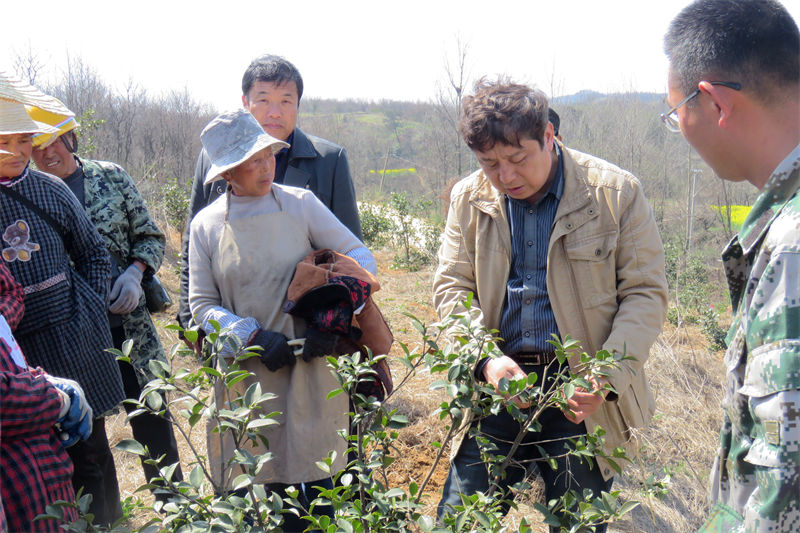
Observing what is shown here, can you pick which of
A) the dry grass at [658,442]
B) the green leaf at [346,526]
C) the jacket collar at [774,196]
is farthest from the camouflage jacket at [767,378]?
the dry grass at [658,442]

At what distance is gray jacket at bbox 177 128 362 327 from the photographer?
8.68 ft

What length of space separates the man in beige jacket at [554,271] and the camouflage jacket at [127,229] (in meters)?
1.51

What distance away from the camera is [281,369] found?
84.4 inches

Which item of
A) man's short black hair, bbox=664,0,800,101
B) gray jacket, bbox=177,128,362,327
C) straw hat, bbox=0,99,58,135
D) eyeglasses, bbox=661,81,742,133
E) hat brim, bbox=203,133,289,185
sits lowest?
gray jacket, bbox=177,128,362,327

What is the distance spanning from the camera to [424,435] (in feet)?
13.1

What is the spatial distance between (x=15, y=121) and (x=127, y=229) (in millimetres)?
830

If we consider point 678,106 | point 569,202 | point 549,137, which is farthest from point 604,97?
point 678,106

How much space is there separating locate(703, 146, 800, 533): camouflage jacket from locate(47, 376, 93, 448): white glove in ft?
4.96

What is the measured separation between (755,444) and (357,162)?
91.8ft

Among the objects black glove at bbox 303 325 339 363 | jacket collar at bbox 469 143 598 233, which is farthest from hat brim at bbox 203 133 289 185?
jacket collar at bbox 469 143 598 233

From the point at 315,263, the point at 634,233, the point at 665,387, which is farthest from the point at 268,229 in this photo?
the point at 665,387

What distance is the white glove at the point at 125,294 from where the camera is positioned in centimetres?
269

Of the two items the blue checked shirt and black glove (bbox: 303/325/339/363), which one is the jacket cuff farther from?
black glove (bbox: 303/325/339/363)

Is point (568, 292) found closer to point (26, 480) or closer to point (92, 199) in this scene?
point (26, 480)
